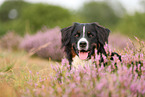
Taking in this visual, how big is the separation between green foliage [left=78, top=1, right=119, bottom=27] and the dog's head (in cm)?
3660

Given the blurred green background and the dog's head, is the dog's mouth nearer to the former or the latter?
the dog's head

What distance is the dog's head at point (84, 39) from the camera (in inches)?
145

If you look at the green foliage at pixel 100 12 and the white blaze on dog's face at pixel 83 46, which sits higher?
the green foliage at pixel 100 12

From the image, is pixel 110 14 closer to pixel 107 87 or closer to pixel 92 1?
pixel 92 1

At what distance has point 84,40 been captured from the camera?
11.8ft

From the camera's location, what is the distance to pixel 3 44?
1191 centimetres

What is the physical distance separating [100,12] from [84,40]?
39457 millimetres

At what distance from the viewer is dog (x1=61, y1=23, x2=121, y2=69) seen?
12.1ft

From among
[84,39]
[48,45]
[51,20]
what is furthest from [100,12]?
[84,39]

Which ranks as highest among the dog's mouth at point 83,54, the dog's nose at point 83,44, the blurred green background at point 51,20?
the blurred green background at point 51,20

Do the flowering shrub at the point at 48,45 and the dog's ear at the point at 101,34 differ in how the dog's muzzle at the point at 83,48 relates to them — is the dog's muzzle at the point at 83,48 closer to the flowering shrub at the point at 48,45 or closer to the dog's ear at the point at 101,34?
the dog's ear at the point at 101,34

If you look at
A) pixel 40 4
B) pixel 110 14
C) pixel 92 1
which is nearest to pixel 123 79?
pixel 40 4

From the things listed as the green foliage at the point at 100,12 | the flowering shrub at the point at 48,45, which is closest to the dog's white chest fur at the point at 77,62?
the flowering shrub at the point at 48,45

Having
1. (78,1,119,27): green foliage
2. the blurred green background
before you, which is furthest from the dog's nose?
(78,1,119,27): green foliage
